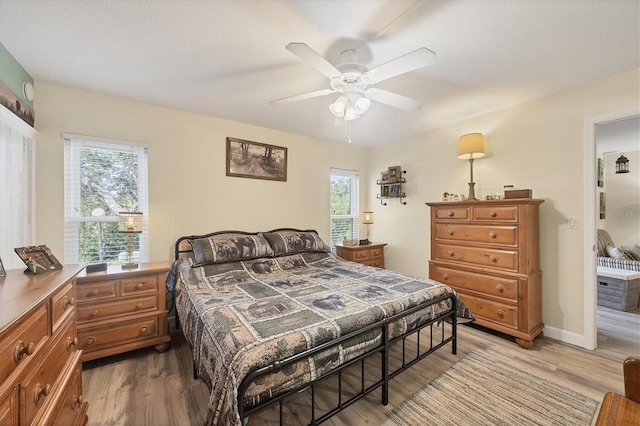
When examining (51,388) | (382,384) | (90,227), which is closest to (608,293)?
(382,384)

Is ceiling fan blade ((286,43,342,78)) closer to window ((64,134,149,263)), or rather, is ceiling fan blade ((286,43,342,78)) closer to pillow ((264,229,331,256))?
pillow ((264,229,331,256))

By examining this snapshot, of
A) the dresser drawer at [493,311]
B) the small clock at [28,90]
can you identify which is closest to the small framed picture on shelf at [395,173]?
the dresser drawer at [493,311]

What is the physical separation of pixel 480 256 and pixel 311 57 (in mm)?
2669

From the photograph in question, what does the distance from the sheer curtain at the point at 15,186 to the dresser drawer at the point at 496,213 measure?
4.19 m

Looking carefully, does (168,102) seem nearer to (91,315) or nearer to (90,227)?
(90,227)

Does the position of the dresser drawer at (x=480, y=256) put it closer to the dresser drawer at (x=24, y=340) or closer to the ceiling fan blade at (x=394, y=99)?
the ceiling fan blade at (x=394, y=99)

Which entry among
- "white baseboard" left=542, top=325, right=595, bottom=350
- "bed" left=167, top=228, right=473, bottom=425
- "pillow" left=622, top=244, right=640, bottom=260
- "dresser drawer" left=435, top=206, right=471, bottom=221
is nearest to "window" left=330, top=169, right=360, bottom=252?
"bed" left=167, top=228, right=473, bottom=425

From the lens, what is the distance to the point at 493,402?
1833 mm

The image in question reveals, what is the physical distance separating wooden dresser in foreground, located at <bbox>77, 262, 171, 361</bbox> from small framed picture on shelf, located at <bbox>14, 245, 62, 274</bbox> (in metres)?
0.86

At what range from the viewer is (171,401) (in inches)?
72.5

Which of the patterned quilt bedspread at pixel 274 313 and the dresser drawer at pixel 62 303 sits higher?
the dresser drawer at pixel 62 303

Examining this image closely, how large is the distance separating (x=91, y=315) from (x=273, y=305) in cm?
166

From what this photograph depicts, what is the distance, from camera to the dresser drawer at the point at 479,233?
2676 millimetres

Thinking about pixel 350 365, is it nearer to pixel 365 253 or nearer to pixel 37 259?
pixel 37 259
